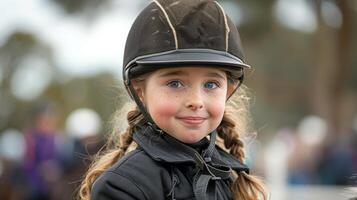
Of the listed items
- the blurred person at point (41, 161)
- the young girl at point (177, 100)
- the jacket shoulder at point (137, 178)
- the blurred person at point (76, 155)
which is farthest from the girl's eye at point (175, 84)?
the blurred person at point (41, 161)

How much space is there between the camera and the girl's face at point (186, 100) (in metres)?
2.72

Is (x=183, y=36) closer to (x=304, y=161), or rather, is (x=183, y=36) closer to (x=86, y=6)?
(x=304, y=161)

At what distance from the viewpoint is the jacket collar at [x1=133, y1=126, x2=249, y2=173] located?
2.72m

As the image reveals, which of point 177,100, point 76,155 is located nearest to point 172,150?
point 177,100

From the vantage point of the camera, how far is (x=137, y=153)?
109 inches

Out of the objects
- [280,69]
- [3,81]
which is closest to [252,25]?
[280,69]

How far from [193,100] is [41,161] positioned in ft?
23.1

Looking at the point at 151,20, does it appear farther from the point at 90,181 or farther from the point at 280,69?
the point at 280,69

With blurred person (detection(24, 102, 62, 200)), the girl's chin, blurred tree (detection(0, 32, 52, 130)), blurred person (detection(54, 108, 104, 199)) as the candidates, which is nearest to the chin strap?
the girl's chin

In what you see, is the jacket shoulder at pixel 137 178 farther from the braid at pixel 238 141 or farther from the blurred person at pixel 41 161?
the blurred person at pixel 41 161

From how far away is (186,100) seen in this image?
272 centimetres

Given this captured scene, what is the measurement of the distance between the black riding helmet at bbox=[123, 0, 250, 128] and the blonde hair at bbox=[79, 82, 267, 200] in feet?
0.76

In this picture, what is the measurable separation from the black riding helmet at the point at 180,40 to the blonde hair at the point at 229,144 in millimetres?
233

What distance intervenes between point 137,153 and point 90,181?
0.99ft
